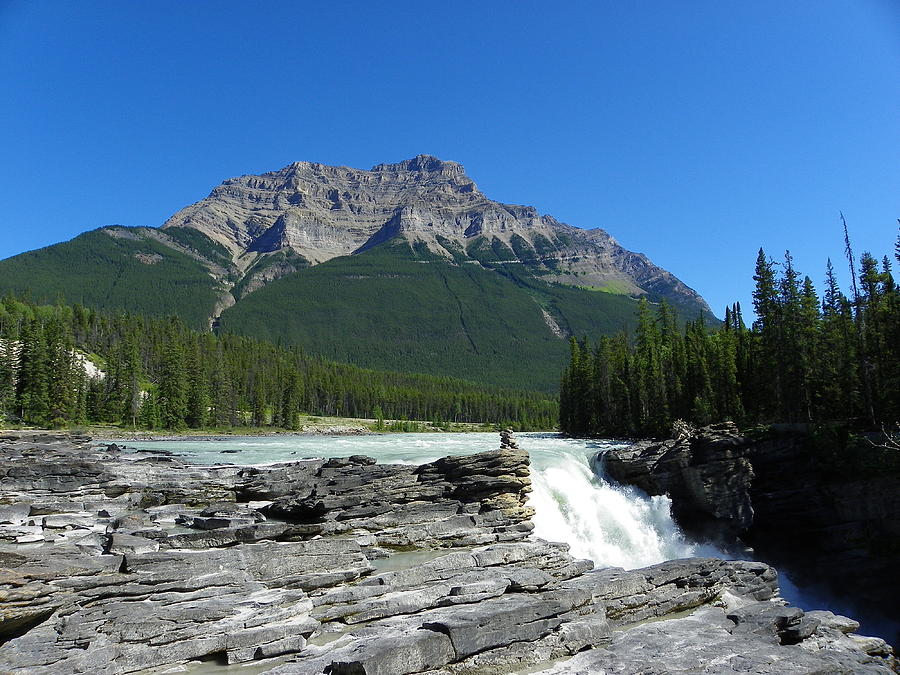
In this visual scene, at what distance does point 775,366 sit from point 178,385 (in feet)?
286

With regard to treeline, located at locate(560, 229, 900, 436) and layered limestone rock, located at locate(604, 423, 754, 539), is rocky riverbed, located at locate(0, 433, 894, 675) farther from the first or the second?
treeline, located at locate(560, 229, 900, 436)

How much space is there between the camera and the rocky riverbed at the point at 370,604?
11164 millimetres

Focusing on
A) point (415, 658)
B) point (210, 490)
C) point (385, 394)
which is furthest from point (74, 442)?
point (385, 394)

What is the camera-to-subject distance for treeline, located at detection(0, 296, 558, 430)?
79.7 m

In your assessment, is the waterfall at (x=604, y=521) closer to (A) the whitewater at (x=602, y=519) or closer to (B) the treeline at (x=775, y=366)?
(A) the whitewater at (x=602, y=519)

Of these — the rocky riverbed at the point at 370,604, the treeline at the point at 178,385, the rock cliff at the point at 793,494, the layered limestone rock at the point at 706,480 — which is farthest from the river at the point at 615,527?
the treeline at the point at 178,385

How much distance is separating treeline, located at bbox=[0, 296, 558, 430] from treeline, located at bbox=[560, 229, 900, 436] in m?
65.4

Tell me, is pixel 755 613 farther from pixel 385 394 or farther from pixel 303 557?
pixel 385 394

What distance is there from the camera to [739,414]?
55.9 metres

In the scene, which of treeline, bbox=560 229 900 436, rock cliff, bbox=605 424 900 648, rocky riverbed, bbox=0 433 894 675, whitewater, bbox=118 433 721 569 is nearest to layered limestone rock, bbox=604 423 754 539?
rock cliff, bbox=605 424 900 648

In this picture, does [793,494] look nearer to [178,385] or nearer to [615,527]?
[615,527]

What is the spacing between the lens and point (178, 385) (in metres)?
90.8

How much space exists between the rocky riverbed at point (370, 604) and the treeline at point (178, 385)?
71042 mm

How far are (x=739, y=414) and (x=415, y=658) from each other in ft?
181
